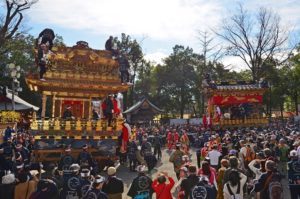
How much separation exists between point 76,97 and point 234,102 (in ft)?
58.1

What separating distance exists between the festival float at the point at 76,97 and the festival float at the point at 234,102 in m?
14.7

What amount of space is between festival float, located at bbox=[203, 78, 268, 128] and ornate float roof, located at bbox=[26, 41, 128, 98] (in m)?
15.1

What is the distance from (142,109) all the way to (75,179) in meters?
33.1

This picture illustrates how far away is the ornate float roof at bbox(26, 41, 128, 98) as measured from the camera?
18.1 meters

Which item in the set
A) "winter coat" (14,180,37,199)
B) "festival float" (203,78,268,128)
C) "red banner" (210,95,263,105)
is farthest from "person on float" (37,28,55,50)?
"red banner" (210,95,263,105)

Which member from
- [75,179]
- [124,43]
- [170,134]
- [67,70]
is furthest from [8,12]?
[75,179]

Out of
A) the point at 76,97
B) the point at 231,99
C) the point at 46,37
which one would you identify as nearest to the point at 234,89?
the point at 231,99

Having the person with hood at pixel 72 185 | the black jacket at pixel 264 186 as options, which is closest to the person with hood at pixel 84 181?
the person with hood at pixel 72 185

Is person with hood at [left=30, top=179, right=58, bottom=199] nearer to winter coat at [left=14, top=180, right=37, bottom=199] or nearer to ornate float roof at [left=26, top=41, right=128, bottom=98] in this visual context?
winter coat at [left=14, top=180, right=37, bottom=199]

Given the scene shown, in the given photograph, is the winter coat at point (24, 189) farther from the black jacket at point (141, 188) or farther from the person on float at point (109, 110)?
the person on float at point (109, 110)

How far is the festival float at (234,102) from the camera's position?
31781 millimetres

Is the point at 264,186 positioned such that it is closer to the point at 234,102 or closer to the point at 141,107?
the point at 234,102

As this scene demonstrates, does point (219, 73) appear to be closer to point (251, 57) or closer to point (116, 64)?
point (251, 57)

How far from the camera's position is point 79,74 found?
18.6 metres
